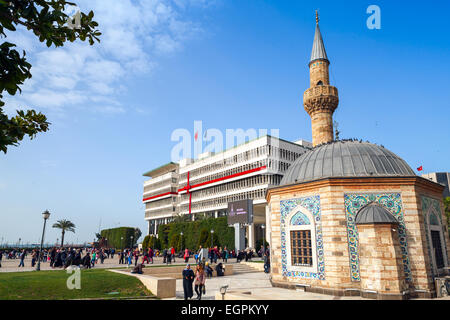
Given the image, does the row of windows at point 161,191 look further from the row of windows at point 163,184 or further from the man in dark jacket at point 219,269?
the man in dark jacket at point 219,269

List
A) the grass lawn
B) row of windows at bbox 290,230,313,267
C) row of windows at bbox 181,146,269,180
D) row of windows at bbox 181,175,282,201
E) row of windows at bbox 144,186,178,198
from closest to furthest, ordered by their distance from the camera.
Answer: the grass lawn < row of windows at bbox 290,230,313,267 < row of windows at bbox 181,175,282,201 < row of windows at bbox 181,146,269,180 < row of windows at bbox 144,186,178,198

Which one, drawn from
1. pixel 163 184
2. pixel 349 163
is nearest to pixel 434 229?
pixel 349 163

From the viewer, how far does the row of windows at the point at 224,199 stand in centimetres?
5159

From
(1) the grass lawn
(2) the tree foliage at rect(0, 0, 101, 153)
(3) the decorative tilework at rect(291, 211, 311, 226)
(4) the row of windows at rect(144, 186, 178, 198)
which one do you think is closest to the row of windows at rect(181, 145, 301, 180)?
(4) the row of windows at rect(144, 186, 178, 198)

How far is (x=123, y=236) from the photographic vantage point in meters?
75.0

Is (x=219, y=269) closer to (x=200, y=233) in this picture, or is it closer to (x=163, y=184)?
(x=200, y=233)

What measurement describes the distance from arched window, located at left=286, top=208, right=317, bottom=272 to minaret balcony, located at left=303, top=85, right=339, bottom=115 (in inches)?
600

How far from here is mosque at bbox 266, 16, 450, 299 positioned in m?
13.5

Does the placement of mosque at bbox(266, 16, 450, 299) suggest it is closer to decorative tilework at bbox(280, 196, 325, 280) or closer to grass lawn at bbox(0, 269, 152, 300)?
decorative tilework at bbox(280, 196, 325, 280)

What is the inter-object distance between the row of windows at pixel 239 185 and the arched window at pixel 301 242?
3344 centimetres

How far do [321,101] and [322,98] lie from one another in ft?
0.95

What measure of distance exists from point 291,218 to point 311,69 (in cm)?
1943
